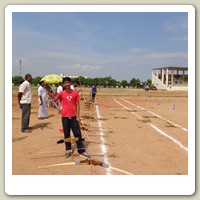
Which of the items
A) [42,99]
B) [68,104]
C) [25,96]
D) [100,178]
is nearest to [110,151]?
[68,104]

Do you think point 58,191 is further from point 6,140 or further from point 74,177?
point 6,140

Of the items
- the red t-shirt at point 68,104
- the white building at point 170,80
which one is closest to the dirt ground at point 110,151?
the red t-shirt at point 68,104

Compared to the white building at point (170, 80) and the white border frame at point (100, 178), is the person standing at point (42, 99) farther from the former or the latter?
the white building at point (170, 80)

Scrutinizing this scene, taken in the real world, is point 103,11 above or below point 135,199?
above

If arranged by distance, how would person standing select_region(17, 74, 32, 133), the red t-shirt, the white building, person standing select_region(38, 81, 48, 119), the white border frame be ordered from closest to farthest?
1. the white border frame
2. the red t-shirt
3. person standing select_region(17, 74, 32, 133)
4. person standing select_region(38, 81, 48, 119)
5. the white building

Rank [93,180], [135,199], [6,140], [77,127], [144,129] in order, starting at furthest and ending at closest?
[144,129] < [77,127] < [6,140] < [93,180] < [135,199]

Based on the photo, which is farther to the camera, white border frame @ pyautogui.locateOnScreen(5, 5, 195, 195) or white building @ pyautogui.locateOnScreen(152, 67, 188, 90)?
white building @ pyautogui.locateOnScreen(152, 67, 188, 90)

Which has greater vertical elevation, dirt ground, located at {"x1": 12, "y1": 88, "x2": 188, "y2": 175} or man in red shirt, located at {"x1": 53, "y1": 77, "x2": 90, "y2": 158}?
man in red shirt, located at {"x1": 53, "y1": 77, "x2": 90, "y2": 158}

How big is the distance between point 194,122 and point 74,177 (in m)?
2.58

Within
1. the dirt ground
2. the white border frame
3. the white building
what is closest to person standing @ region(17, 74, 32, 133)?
the dirt ground

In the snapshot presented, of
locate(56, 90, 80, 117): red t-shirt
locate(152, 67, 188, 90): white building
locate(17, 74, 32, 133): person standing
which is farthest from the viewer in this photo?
locate(152, 67, 188, 90): white building

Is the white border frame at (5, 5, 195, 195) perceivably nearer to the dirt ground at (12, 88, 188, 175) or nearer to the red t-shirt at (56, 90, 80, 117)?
the dirt ground at (12, 88, 188, 175)

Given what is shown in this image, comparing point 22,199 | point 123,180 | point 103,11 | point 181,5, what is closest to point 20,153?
point 22,199

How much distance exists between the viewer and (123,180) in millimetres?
4996
